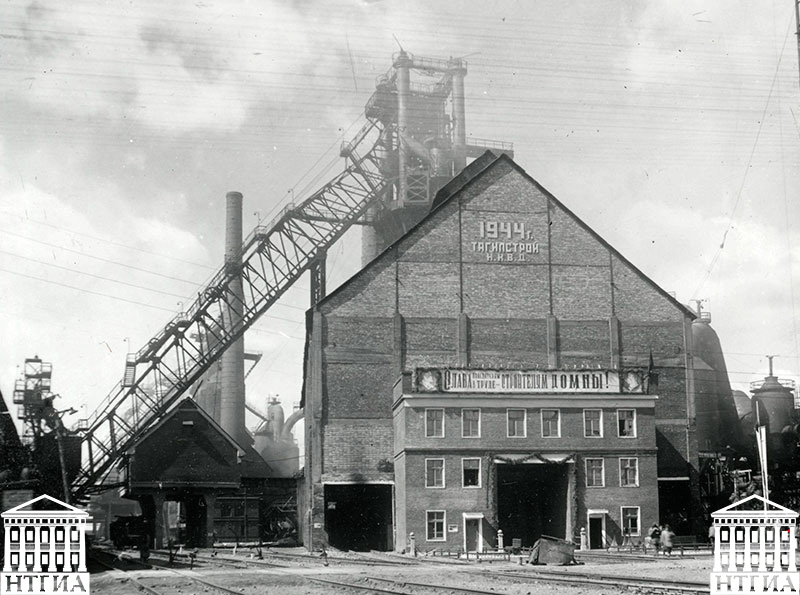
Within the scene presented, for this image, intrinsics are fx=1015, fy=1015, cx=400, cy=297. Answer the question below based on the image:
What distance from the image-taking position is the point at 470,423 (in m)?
41.6

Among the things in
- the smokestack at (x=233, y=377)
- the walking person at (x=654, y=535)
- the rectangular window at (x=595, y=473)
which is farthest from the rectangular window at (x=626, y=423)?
the smokestack at (x=233, y=377)

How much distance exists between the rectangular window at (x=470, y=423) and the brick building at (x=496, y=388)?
9cm

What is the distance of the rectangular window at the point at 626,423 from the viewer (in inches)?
1667

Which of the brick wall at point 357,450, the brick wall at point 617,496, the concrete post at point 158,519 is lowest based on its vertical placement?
the concrete post at point 158,519

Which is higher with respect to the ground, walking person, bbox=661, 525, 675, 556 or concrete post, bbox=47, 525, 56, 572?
concrete post, bbox=47, 525, 56, 572

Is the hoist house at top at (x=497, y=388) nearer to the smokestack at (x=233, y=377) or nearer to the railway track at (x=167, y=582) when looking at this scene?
the railway track at (x=167, y=582)

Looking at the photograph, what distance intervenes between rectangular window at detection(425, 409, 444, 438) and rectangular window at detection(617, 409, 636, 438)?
293 inches

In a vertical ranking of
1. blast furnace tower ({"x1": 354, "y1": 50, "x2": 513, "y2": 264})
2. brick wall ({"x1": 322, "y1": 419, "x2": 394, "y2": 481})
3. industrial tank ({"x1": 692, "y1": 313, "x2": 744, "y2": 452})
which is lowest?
brick wall ({"x1": 322, "y1": 419, "x2": 394, "y2": 481})

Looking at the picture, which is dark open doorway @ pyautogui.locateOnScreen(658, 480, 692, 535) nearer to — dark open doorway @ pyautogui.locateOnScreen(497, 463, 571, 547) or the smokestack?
dark open doorway @ pyautogui.locateOnScreen(497, 463, 571, 547)

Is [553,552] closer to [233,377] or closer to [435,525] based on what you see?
[435,525]

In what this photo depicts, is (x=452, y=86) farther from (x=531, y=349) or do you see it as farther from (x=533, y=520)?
(x=533, y=520)

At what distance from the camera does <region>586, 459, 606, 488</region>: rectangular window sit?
41.6 meters

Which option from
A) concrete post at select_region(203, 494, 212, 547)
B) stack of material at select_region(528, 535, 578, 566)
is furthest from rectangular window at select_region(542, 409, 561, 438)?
concrete post at select_region(203, 494, 212, 547)

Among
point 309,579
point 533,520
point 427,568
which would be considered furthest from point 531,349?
point 309,579
